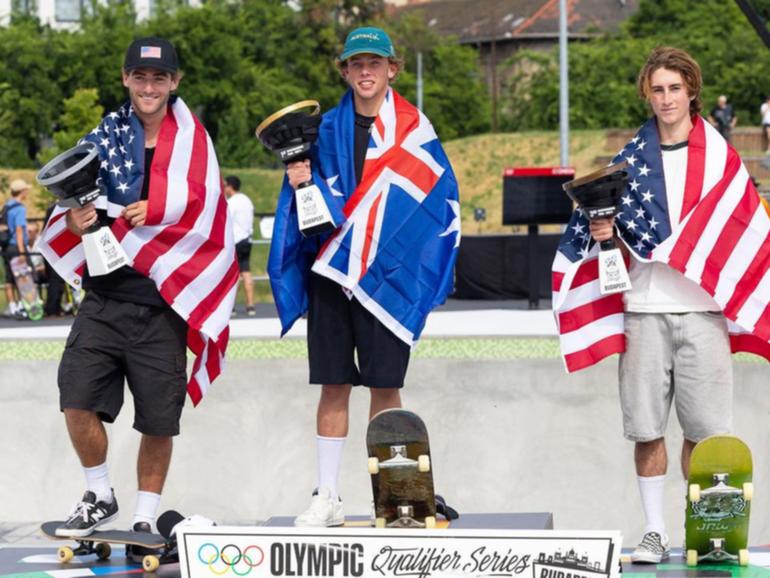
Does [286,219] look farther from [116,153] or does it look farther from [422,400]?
[422,400]

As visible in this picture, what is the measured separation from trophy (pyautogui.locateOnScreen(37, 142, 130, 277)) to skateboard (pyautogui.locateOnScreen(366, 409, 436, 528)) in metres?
1.21

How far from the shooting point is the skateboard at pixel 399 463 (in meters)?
5.96

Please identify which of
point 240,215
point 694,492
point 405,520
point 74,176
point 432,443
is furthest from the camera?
point 240,215

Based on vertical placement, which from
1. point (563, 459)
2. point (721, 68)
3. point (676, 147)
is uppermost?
point (721, 68)

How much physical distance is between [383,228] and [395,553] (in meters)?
1.56

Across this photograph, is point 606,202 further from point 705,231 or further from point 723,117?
point 723,117

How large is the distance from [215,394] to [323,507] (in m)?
3.18

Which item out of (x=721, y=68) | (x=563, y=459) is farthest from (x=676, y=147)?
(x=721, y=68)

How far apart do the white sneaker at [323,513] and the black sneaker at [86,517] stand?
2.57 ft

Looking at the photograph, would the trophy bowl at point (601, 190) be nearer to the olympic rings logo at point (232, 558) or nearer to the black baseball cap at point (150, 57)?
the black baseball cap at point (150, 57)

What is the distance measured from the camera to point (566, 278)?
6320 millimetres

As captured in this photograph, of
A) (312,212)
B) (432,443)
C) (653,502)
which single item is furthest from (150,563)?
(432,443)

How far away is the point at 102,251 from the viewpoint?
6117 mm

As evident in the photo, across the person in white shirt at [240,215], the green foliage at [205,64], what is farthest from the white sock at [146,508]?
the green foliage at [205,64]
